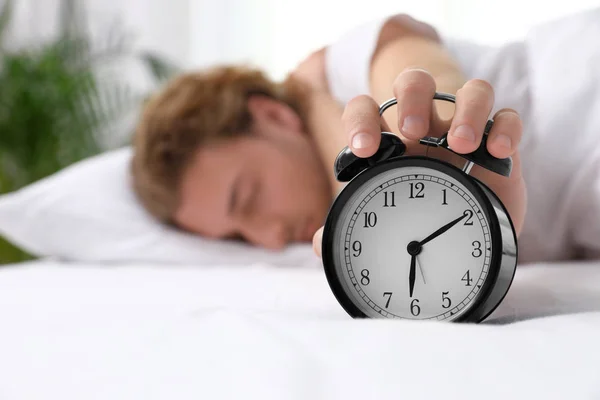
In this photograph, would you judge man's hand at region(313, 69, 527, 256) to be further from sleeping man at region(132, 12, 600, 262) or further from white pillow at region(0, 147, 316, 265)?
white pillow at region(0, 147, 316, 265)

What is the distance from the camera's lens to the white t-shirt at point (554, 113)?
1096 mm

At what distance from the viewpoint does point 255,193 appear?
1451mm

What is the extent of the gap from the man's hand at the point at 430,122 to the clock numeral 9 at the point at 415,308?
0.11 metres

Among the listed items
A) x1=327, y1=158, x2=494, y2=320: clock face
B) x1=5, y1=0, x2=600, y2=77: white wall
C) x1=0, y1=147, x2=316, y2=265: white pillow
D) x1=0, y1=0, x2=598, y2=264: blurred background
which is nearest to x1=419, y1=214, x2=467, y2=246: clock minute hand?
Answer: x1=327, y1=158, x2=494, y2=320: clock face

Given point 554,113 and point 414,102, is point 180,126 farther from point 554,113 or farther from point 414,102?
point 414,102

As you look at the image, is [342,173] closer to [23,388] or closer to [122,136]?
[23,388]

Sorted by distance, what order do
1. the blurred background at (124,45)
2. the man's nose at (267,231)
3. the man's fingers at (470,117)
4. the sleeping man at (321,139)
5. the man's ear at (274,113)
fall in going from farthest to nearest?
the blurred background at (124,45)
the man's ear at (274,113)
the man's nose at (267,231)
the sleeping man at (321,139)
the man's fingers at (470,117)

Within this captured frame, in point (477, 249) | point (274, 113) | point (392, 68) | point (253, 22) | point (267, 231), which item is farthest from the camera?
point (253, 22)

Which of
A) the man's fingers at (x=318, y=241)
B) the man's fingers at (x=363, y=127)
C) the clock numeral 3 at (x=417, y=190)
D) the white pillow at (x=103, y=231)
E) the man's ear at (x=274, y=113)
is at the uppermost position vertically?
the man's fingers at (x=363, y=127)

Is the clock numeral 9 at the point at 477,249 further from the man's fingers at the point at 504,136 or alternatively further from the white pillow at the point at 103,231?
the white pillow at the point at 103,231

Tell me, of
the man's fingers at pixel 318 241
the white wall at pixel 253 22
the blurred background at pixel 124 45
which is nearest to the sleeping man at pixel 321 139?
the man's fingers at pixel 318 241

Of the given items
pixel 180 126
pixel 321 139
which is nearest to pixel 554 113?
pixel 321 139

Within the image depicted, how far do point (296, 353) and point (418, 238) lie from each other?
7.3 inches

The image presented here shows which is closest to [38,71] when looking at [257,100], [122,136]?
[122,136]
